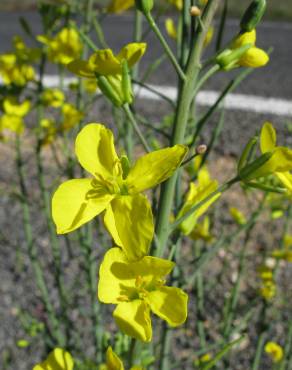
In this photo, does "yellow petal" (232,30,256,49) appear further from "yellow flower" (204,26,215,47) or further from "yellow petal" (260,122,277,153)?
"yellow flower" (204,26,215,47)

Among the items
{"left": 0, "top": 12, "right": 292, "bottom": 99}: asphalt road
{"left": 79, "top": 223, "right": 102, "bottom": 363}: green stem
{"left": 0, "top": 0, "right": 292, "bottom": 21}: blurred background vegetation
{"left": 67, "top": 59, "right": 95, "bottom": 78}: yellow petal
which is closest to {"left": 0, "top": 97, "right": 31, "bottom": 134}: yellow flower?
{"left": 79, "top": 223, "right": 102, "bottom": 363}: green stem

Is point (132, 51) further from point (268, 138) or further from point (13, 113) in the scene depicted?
→ point (13, 113)

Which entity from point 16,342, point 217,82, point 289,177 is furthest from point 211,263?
point 217,82

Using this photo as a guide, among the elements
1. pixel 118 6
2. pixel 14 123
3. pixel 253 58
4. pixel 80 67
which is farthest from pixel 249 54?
pixel 14 123

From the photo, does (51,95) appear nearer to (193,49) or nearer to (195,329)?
(193,49)

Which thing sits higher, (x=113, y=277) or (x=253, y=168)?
(x=253, y=168)

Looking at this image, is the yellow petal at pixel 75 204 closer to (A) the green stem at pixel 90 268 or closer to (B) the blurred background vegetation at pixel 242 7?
(A) the green stem at pixel 90 268
